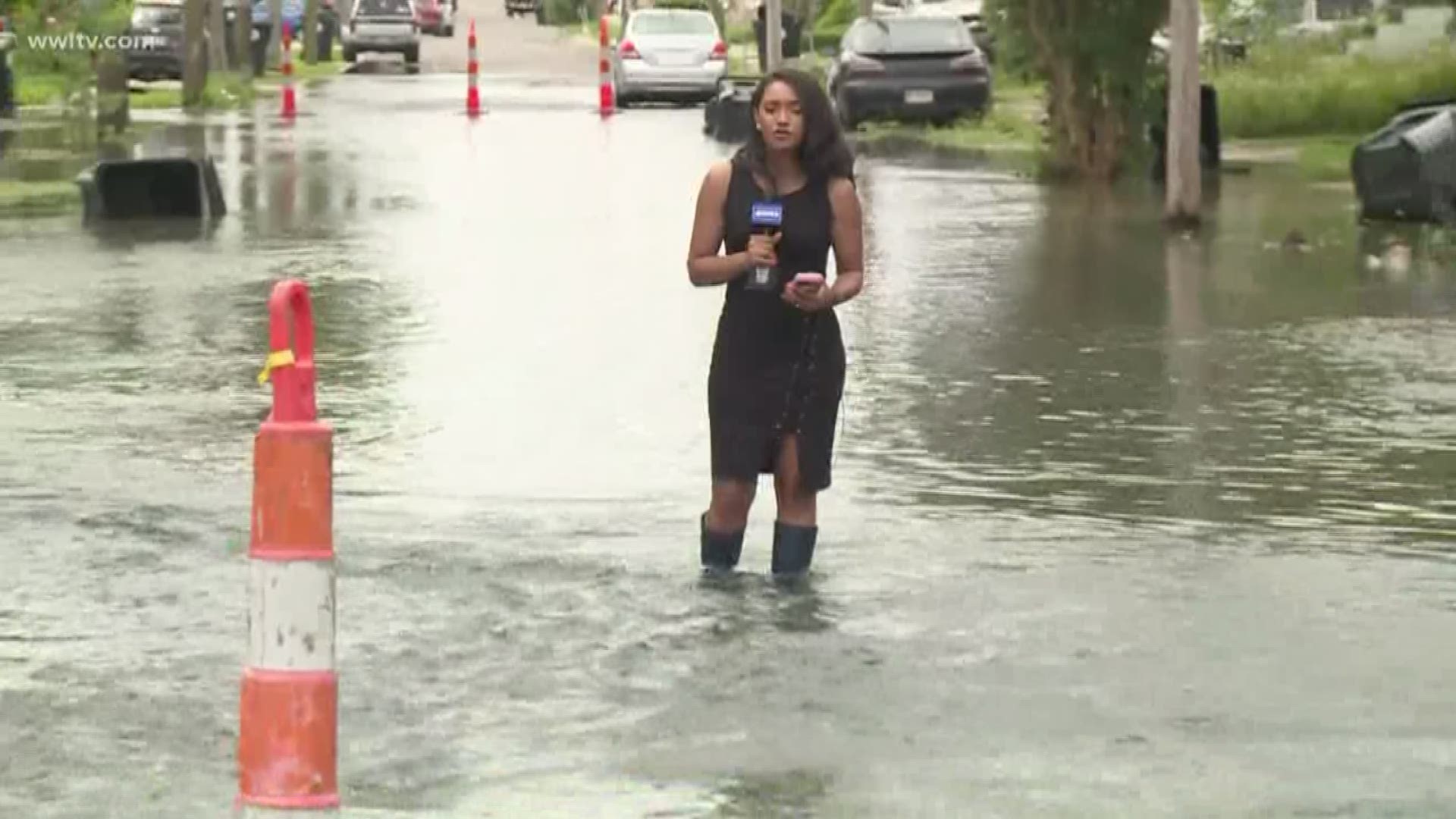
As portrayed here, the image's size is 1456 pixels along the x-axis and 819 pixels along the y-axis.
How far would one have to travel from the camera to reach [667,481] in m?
12.4

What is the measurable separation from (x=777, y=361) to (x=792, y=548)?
0.54 metres

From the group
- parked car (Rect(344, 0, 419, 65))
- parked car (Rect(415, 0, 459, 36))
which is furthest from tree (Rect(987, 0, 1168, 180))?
parked car (Rect(415, 0, 459, 36))

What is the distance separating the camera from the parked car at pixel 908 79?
40250 mm

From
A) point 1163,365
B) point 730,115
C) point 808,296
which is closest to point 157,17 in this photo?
point 730,115

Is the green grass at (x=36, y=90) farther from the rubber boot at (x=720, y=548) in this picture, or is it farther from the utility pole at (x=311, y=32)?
the rubber boot at (x=720, y=548)

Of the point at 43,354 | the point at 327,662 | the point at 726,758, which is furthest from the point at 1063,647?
the point at 43,354

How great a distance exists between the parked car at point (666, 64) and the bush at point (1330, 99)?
36.4 feet

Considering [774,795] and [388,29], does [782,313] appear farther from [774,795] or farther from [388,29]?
[388,29]

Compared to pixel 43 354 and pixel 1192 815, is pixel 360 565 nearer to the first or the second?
pixel 1192 815

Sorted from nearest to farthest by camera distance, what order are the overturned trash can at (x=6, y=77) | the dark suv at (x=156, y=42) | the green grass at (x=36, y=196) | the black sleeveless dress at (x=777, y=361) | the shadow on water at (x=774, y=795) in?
the shadow on water at (x=774, y=795) < the black sleeveless dress at (x=777, y=361) < the green grass at (x=36, y=196) < the overturned trash can at (x=6, y=77) < the dark suv at (x=156, y=42)

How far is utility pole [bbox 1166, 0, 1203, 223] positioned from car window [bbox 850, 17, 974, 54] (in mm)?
16224

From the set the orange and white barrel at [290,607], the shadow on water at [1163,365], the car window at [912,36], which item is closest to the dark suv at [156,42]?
the car window at [912,36]

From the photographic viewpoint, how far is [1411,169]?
2369 centimetres

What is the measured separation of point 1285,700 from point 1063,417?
218 inches
